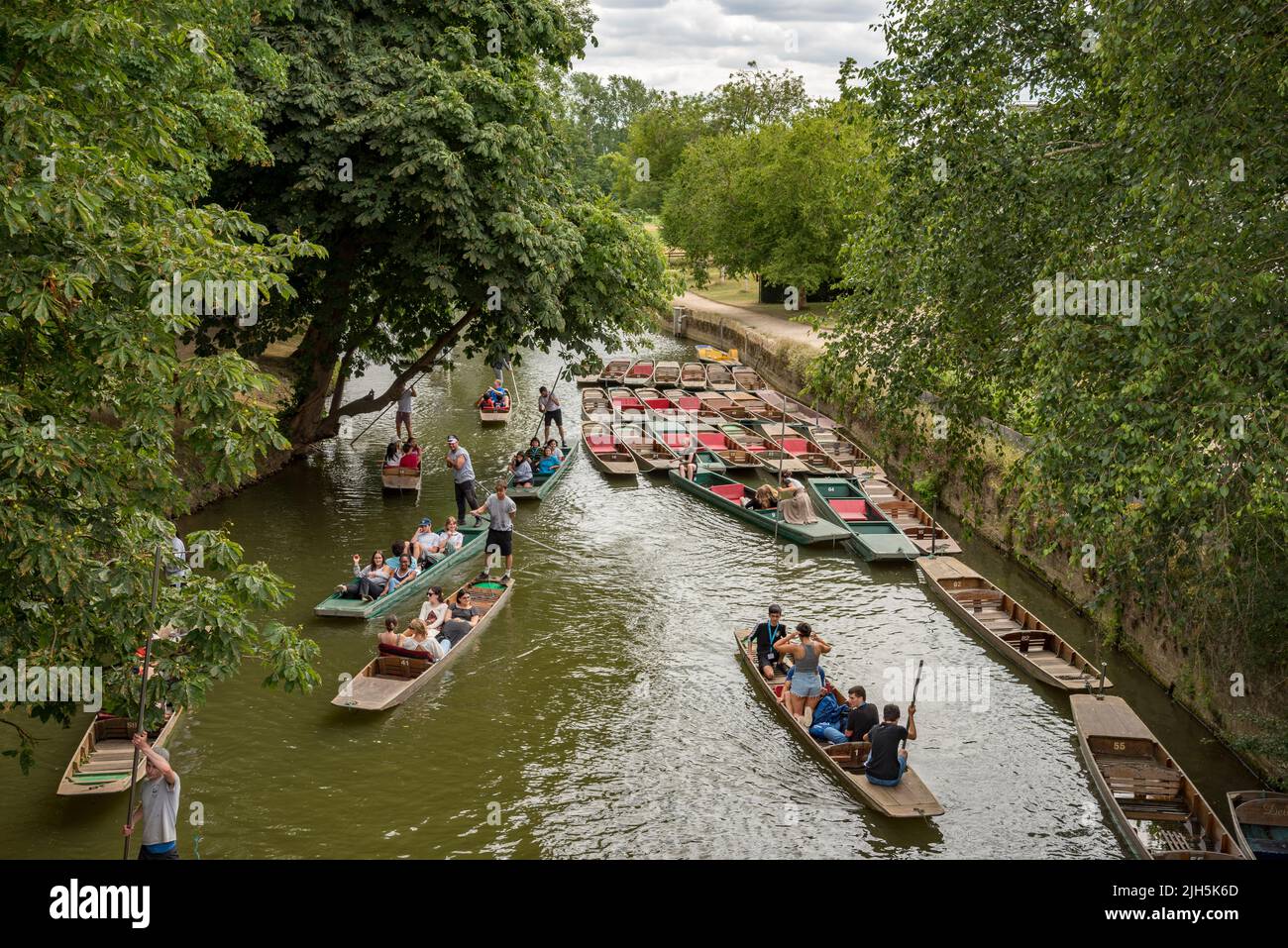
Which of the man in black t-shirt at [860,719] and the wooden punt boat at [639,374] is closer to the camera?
the man in black t-shirt at [860,719]

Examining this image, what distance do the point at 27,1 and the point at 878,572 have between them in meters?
15.9

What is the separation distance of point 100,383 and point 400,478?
15.4m

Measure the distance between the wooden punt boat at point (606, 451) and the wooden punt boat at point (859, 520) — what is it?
4.49 meters

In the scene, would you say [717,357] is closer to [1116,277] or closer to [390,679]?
[390,679]

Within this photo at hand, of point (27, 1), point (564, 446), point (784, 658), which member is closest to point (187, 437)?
point (27, 1)

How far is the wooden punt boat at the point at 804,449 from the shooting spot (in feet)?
85.7

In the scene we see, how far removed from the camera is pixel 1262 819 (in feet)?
36.3

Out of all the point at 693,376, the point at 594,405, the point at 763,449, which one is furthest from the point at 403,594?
the point at 693,376

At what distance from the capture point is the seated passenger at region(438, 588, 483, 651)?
53.3 ft

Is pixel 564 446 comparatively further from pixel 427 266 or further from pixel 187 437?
pixel 187 437

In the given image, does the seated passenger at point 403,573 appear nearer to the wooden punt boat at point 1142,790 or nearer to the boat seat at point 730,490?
the boat seat at point 730,490

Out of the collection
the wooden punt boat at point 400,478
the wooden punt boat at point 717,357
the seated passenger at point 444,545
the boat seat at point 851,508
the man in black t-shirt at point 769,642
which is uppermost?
the wooden punt boat at point 717,357

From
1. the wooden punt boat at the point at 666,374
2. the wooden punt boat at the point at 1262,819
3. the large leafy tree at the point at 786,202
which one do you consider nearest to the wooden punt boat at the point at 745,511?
the wooden punt boat at the point at 1262,819
